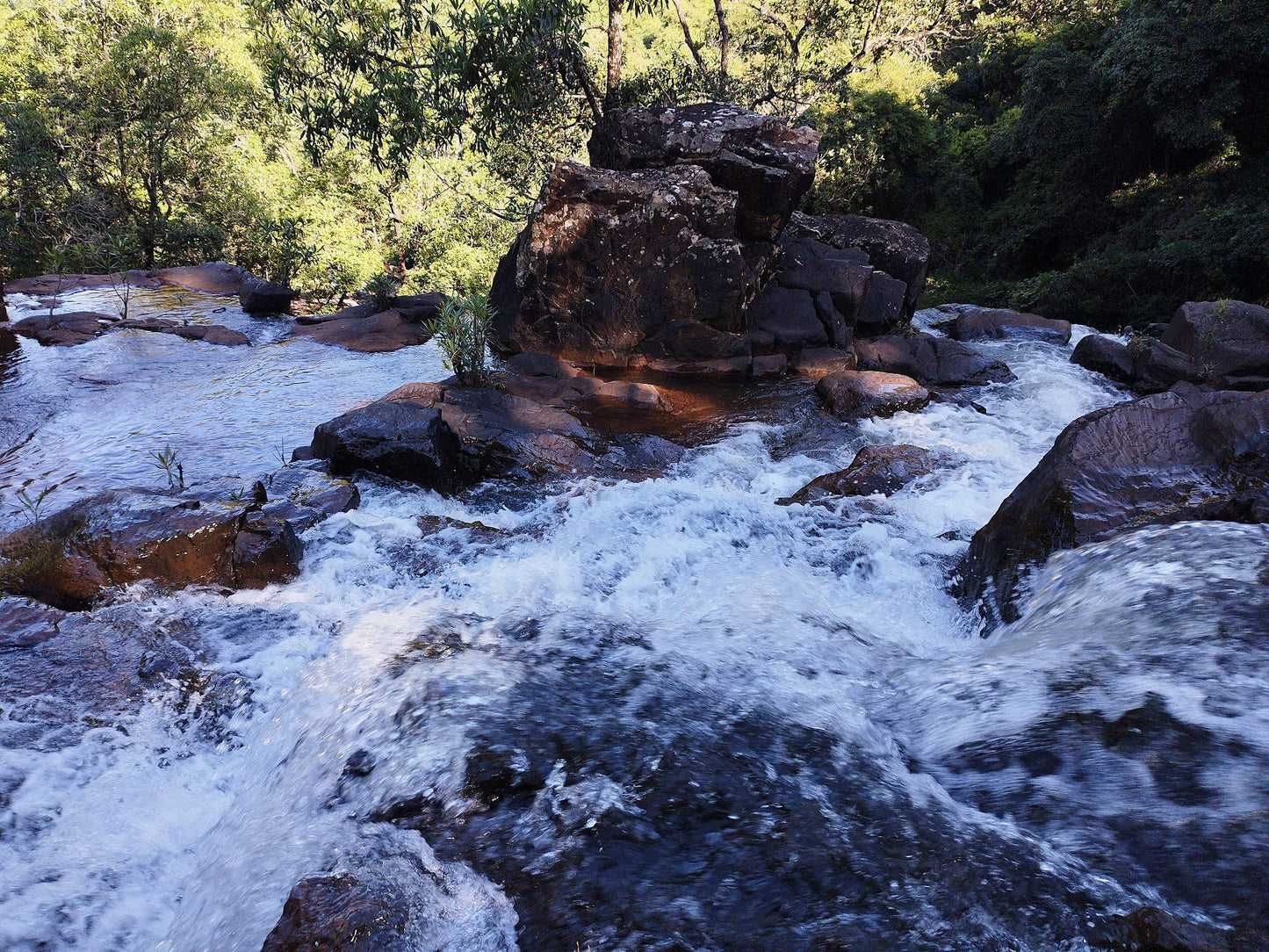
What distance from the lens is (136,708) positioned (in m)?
3.51

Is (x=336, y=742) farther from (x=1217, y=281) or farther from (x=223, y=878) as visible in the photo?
(x=1217, y=281)

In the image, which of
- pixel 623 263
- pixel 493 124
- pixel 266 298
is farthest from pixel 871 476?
pixel 266 298

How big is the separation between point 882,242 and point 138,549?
13.3 meters

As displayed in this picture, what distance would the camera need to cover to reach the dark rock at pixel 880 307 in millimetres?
12406

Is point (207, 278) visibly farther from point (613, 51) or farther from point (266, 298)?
point (613, 51)

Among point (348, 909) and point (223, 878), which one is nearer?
point (348, 909)

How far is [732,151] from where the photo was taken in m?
11.1

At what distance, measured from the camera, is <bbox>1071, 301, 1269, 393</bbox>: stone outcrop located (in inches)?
372

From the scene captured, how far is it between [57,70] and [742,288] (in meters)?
15.7

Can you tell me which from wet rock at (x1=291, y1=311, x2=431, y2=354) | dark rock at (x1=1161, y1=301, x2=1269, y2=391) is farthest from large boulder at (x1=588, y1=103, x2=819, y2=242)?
dark rock at (x1=1161, y1=301, x2=1269, y2=391)

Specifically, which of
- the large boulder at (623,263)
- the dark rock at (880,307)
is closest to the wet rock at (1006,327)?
the dark rock at (880,307)

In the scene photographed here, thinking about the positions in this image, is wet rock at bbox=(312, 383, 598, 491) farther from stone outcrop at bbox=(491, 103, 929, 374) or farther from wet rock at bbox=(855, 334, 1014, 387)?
Answer: wet rock at bbox=(855, 334, 1014, 387)

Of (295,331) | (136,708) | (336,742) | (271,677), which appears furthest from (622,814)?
(295,331)

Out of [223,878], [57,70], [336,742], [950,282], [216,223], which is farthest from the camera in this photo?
[950,282]
